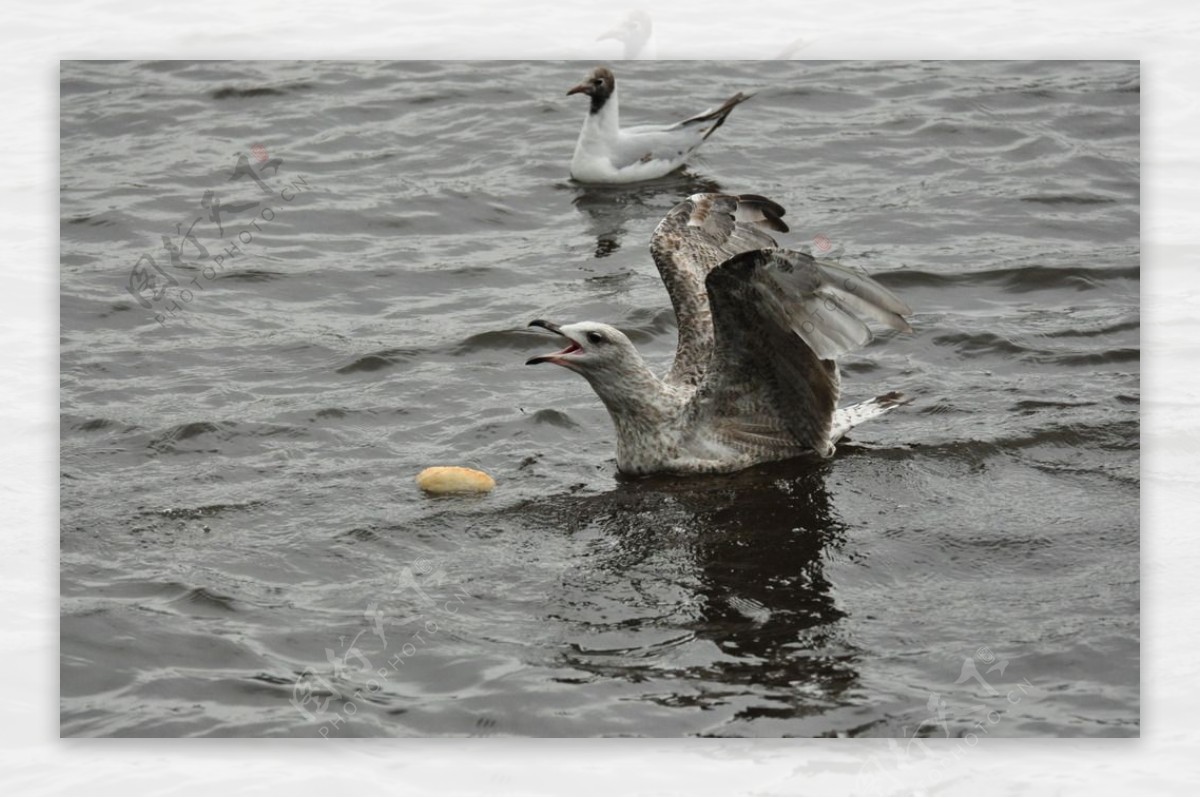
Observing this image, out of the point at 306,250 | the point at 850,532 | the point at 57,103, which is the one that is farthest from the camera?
the point at 306,250

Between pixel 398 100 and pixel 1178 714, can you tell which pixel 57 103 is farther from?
pixel 1178 714

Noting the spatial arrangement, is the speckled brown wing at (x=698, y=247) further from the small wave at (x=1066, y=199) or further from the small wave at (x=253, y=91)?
the small wave at (x=253, y=91)

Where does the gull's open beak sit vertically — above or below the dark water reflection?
below

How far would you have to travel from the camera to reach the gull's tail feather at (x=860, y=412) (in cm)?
724

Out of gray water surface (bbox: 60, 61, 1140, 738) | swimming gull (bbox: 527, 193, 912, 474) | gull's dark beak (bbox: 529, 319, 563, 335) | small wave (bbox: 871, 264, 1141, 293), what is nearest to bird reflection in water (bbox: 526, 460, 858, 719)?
gray water surface (bbox: 60, 61, 1140, 738)

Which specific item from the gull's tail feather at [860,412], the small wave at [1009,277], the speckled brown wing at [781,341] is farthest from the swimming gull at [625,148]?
the speckled brown wing at [781,341]

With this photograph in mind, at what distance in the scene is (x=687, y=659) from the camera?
18.8 feet

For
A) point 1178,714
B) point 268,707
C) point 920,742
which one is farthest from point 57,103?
point 1178,714

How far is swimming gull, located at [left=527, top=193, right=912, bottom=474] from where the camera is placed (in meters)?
6.32

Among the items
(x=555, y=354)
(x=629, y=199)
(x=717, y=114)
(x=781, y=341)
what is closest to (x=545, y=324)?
(x=555, y=354)

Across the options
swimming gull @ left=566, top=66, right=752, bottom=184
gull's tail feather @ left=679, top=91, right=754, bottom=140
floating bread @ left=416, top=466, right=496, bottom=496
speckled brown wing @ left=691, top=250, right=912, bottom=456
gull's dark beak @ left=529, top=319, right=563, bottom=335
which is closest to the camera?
speckled brown wing @ left=691, top=250, right=912, bottom=456

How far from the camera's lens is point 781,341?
6.68m

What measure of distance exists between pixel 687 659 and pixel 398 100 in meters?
3.95

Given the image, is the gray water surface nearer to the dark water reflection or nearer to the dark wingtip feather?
the dark water reflection
